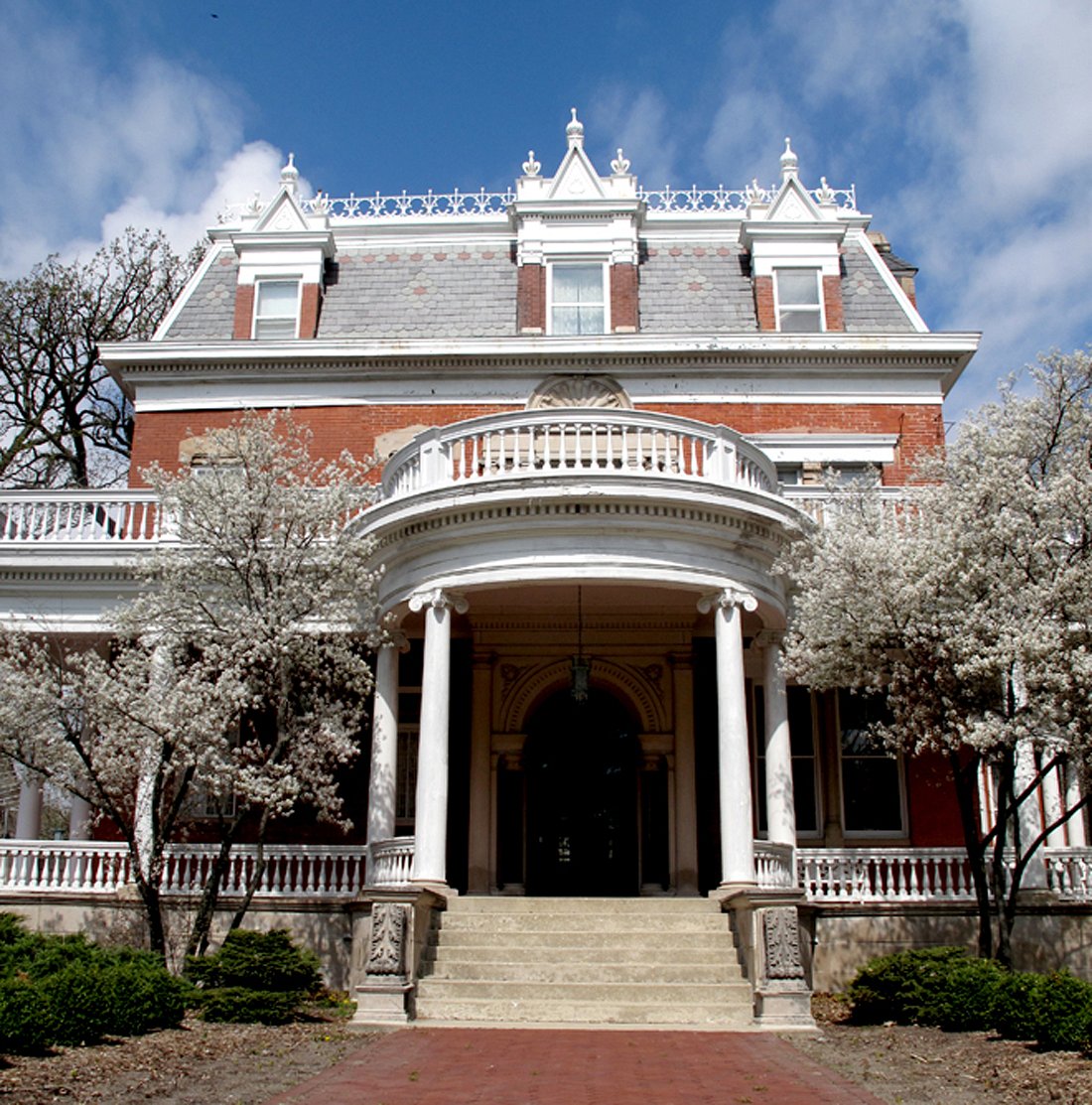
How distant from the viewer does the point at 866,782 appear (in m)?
20.1

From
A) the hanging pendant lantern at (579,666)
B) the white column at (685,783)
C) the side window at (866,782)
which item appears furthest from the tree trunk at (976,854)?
the white column at (685,783)

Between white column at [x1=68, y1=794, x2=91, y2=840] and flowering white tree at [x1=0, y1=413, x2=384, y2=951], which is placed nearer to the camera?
flowering white tree at [x1=0, y1=413, x2=384, y2=951]

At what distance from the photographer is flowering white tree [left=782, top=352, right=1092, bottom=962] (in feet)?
44.0

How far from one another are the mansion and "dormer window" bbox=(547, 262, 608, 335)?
0.07m

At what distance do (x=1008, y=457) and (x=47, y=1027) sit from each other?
11.8m

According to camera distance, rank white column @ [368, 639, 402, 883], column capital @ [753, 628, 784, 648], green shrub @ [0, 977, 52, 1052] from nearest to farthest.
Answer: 1. green shrub @ [0, 977, 52, 1052]
2. white column @ [368, 639, 402, 883]
3. column capital @ [753, 628, 784, 648]

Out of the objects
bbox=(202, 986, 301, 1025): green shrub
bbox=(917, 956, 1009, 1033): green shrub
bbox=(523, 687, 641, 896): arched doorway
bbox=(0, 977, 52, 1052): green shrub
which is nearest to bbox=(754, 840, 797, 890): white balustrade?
bbox=(917, 956, 1009, 1033): green shrub

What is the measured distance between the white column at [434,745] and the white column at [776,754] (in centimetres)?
430

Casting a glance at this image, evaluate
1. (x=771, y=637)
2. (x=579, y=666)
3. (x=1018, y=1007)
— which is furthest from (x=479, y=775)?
(x=1018, y=1007)

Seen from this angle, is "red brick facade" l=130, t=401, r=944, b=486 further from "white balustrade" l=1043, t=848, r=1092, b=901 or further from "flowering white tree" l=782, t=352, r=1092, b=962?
"white balustrade" l=1043, t=848, r=1092, b=901

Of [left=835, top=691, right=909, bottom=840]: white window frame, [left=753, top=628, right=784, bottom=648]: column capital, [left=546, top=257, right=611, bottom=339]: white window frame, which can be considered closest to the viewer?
[left=753, top=628, right=784, bottom=648]: column capital

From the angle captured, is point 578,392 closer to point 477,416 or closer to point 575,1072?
point 477,416

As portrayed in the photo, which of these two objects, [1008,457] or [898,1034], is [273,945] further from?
[1008,457]

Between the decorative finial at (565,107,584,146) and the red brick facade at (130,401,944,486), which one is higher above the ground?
the decorative finial at (565,107,584,146)
